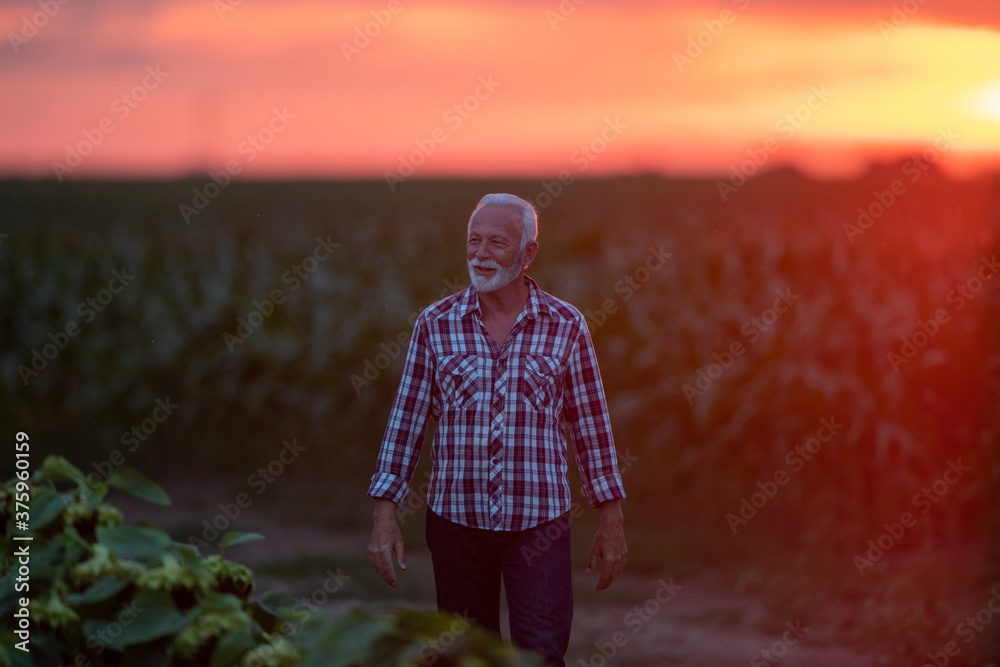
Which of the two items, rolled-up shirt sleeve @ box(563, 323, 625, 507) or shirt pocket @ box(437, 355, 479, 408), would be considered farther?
rolled-up shirt sleeve @ box(563, 323, 625, 507)

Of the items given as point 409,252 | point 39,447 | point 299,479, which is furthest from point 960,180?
point 39,447

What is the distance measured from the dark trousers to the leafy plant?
1.15 m

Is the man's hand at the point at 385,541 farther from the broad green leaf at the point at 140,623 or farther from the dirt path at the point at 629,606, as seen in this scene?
the dirt path at the point at 629,606

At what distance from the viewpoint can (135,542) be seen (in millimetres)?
2006

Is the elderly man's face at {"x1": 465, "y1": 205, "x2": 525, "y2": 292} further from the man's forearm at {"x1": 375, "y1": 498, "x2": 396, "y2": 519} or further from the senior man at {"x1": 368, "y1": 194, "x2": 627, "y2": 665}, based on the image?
the man's forearm at {"x1": 375, "y1": 498, "x2": 396, "y2": 519}

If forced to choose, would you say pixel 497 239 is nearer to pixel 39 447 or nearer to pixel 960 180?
pixel 960 180

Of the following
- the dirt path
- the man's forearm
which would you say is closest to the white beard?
the man's forearm

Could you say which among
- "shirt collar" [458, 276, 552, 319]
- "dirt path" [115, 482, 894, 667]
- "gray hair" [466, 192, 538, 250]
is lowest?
"dirt path" [115, 482, 894, 667]

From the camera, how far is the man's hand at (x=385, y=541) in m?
3.26

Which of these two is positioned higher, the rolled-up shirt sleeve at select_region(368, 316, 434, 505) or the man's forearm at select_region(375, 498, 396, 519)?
the rolled-up shirt sleeve at select_region(368, 316, 434, 505)

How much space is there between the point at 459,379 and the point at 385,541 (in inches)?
19.8

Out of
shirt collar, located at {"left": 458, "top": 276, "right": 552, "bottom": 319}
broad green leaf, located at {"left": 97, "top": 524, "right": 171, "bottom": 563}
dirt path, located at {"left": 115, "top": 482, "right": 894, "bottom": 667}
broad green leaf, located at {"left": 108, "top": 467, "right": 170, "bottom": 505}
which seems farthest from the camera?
dirt path, located at {"left": 115, "top": 482, "right": 894, "bottom": 667}

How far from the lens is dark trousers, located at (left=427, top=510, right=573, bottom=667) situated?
127 inches

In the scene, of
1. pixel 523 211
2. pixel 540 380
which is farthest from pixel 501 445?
pixel 523 211
